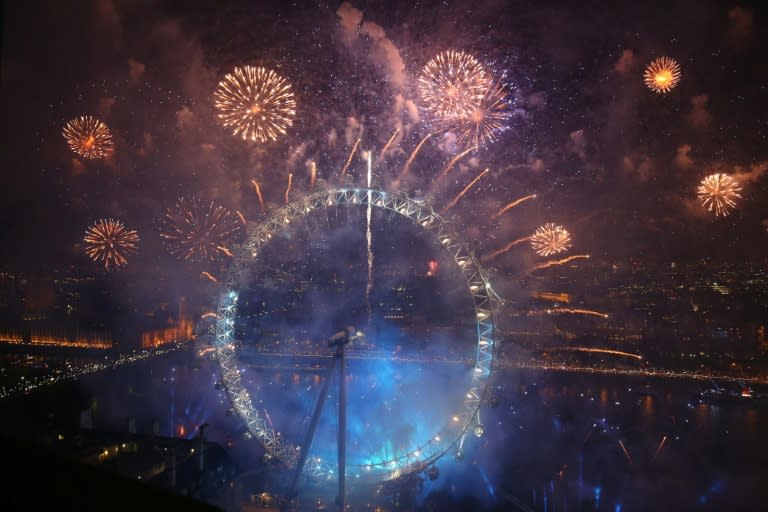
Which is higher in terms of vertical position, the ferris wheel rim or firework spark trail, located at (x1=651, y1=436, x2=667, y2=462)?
the ferris wheel rim

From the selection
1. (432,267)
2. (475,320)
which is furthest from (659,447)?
(432,267)

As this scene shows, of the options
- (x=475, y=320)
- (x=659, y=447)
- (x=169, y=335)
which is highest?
(x=169, y=335)

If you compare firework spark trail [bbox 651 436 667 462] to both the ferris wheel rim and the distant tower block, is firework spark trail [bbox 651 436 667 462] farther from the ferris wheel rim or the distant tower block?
the distant tower block

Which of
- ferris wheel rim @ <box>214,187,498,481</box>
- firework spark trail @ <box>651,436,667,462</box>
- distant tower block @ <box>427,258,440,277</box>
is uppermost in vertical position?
distant tower block @ <box>427,258,440,277</box>

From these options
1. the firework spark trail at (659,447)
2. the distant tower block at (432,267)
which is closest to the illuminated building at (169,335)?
the distant tower block at (432,267)

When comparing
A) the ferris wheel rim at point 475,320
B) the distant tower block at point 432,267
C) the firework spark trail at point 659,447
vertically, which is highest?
the distant tower block at point 432,267

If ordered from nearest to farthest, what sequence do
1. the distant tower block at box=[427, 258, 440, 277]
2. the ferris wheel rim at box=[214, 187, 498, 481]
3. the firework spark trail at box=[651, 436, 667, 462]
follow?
the ferris wheel rim at box=[214, 187, 498, 481], the firework spark trail at box=[651, 436, 667, 462], the distant tower block at box=[427, 258, 440, 277]

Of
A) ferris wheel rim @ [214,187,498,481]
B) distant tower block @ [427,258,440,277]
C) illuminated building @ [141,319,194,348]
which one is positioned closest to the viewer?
ferris wheel rim @ [214,187,498,481]

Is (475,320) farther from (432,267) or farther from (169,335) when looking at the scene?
(169,335)

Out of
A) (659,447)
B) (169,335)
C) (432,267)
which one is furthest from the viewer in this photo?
(169,335)

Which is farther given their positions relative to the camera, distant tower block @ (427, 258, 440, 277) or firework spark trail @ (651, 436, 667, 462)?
distant tower block @ (427, 258, 440, 277)

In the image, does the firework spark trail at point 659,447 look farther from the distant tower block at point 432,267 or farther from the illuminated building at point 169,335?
the illuminated building at point 169,335

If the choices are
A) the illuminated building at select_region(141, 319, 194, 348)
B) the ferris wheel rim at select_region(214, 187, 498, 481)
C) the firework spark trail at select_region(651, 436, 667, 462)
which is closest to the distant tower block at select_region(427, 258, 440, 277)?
the firework spark trail at select_region(651, 436, 667, 462)
